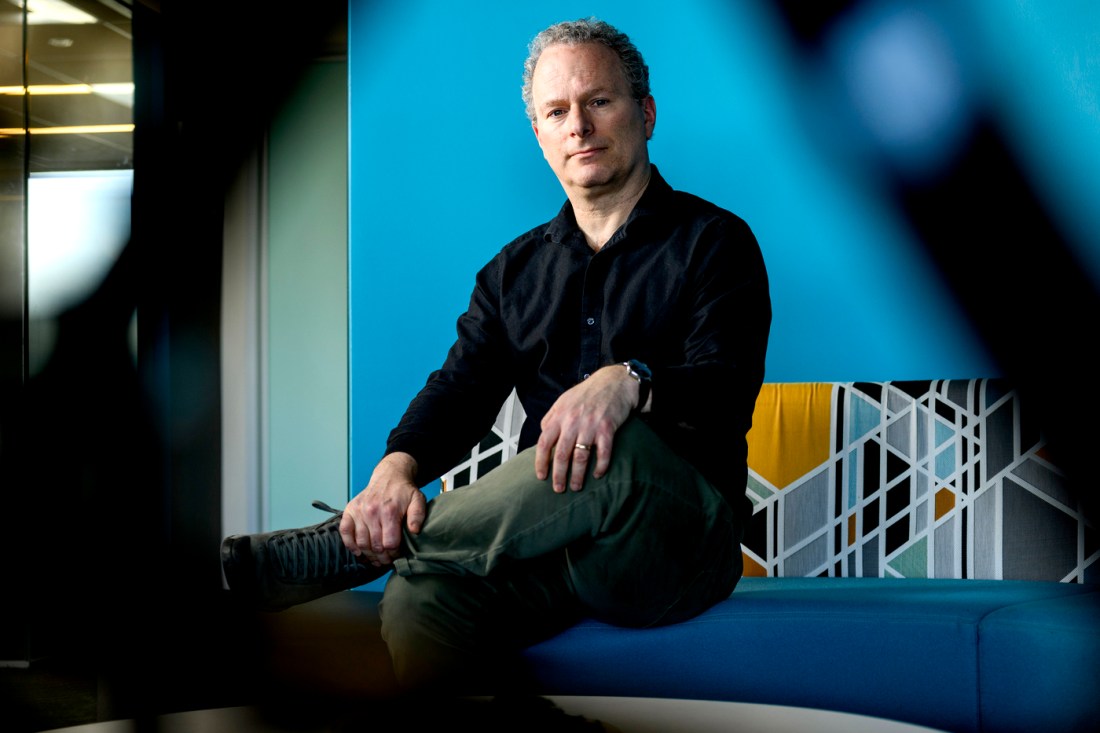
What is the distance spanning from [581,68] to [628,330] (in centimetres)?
46

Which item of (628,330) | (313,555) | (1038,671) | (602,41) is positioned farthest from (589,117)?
(1038,671)

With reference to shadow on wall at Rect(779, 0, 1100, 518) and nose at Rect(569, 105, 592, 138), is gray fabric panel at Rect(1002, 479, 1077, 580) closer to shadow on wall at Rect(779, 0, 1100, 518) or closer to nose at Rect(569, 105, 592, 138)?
shadow on wall at Rect(779, 0, 1100, 518)

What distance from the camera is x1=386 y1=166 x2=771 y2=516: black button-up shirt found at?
→ 1.41 meters

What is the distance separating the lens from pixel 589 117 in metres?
1.71

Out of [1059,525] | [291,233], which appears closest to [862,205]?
[1059,525]

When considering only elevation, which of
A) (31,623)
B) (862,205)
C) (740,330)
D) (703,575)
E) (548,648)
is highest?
(862,205)

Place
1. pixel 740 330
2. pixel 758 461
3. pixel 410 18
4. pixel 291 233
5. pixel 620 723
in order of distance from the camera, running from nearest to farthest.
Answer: pixel 620 723, pixel 740 330, pixel 758 461, pixel 410 18, pixel 291 233

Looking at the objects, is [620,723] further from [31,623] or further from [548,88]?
[31,623]

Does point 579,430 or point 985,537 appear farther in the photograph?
point 985,537

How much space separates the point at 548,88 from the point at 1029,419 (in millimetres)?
999

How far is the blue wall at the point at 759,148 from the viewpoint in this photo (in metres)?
2.20

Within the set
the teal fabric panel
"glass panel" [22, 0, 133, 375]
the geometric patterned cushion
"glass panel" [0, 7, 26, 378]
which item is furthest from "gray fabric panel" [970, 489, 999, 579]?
"glass panel" [22, 0, 133, 375]

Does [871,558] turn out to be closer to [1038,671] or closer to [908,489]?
[908,489]

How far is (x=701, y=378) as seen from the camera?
1353mm
